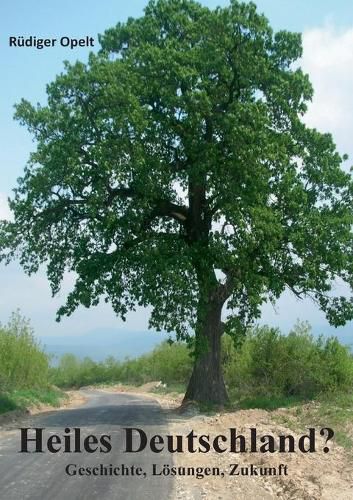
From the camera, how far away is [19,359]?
3183 centimetres

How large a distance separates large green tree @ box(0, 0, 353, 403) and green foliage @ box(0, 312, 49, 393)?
7804 mm

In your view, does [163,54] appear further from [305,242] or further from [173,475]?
[173,475]

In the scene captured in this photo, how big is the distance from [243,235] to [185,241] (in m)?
3.75

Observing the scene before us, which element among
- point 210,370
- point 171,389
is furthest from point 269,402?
point 171,389

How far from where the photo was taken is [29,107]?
77.0 ft

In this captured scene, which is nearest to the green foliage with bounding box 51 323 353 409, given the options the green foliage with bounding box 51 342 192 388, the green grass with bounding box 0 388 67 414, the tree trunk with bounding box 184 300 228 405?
the tree trunk with bounding box 184 300 228 405

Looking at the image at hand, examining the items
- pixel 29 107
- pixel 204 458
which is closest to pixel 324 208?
pixel 29 107

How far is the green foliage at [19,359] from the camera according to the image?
31234 mm

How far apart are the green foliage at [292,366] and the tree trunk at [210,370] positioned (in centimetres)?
262

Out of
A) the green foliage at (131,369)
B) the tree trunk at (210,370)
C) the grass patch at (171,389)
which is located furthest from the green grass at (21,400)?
the green foliage at (131,369)

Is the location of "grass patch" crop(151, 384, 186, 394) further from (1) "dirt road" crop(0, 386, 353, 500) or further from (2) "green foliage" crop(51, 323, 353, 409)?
(1) "dirt road" crop(0, 386, 353, 500)

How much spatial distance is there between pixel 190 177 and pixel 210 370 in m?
7.99

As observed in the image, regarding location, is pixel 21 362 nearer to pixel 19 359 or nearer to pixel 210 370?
pixel 19 359

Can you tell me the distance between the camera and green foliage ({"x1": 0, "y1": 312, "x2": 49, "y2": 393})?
31.2 m
